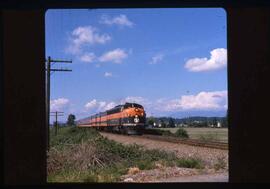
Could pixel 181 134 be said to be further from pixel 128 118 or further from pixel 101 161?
pixel 101 161

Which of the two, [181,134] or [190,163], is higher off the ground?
[181,134]

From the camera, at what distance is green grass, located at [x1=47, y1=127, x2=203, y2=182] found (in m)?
16.8

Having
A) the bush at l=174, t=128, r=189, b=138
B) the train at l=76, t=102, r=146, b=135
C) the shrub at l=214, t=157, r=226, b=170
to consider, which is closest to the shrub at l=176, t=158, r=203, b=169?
the shrub at l=214, t=157, r=226, b=170

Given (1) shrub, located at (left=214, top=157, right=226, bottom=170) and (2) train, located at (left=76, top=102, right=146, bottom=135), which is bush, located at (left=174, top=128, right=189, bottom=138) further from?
(1) shrub, located at (left=214, top=157, right=226, bottom=170)

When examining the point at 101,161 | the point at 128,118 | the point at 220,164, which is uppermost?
the point at 128,118

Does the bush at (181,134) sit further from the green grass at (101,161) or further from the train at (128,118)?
the green grass at (101,161)

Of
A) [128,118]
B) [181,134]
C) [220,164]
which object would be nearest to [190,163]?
[220,164]

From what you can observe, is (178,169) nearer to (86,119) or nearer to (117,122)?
→ (117,122)

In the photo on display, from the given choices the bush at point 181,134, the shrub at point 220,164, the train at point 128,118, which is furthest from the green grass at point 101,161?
the bush at point 181,134

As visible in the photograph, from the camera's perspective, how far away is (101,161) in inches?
762

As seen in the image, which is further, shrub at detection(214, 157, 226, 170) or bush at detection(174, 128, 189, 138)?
bush at detection(174, 128, 189, 138)
